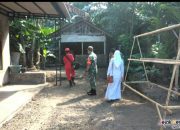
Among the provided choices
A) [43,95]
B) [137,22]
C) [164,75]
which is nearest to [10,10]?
[43,95]

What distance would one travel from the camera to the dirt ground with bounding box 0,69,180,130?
22.4 ft

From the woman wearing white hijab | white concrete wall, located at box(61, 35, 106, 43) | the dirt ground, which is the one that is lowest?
the dirt ground

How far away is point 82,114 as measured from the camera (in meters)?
8.17

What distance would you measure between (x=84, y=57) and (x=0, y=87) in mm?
13060

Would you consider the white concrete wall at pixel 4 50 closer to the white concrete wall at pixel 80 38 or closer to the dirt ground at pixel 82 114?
the dirt ground at pixel 82 114

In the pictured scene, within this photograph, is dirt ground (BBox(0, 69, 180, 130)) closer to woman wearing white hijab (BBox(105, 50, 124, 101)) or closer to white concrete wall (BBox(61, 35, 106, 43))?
woman wearing white hijab (BBox(105, 50, 124, 101))

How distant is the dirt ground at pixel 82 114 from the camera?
6.82 meters

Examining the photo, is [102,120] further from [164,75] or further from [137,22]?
[137,22]

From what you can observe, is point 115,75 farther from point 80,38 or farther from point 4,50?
point 80,38

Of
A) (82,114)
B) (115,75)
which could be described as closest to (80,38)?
(115,75)

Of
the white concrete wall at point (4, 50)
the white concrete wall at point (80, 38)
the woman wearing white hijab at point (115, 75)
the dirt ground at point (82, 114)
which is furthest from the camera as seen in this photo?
the white concrete wall at point (80, 38)

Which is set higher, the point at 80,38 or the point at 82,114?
the point at 80,38

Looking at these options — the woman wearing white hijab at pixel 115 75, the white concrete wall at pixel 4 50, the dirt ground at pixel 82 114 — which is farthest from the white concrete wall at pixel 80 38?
the woman wearing white hijab at pixel 115 75

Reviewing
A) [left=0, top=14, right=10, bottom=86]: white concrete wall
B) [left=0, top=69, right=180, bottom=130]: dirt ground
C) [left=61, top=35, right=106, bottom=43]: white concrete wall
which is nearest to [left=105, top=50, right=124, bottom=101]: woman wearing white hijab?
[left=0, top=69, right=180, bottom=130]: dirt ground
